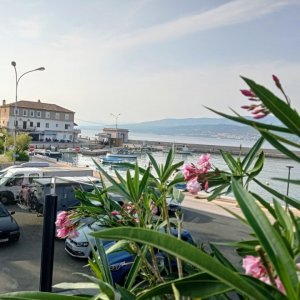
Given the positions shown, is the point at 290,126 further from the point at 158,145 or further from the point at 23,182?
the point at 158,145

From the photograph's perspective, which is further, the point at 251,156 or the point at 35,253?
the point at 35,253

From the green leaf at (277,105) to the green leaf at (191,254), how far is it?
417 millimetres

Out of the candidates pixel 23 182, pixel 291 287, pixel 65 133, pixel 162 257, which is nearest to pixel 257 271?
pixel 291 287

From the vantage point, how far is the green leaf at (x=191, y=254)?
77 centimetres

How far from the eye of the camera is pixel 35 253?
375 inches

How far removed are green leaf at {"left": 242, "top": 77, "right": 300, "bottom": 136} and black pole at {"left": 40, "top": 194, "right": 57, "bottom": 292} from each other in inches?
92.1

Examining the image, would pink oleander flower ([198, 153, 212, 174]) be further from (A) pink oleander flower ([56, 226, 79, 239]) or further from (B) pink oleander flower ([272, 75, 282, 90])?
(A) pink oleander flower ([56, 226, 79, 239])

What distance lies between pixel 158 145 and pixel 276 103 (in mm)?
86429

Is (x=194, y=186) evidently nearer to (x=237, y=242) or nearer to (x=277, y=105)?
(x=237, y=242)

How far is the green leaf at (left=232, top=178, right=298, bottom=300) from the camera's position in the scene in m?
0.76

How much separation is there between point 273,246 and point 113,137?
81.2 metres

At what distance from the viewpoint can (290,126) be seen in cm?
99

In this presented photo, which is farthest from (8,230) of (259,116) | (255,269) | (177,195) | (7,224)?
(255,269)

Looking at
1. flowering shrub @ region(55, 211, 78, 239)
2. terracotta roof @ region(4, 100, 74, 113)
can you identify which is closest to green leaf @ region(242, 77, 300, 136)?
flowering shrub @ region(55, 211, 78, 239)
